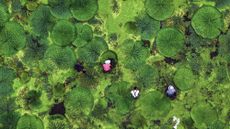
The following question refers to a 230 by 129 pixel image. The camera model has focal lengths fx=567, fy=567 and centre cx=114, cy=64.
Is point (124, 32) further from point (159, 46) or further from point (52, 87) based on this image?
point (52, 87)

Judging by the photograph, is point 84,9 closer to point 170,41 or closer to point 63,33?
point 63,33

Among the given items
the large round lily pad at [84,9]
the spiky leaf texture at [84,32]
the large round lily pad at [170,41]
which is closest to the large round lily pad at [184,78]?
the large round lily pad at [170,41]

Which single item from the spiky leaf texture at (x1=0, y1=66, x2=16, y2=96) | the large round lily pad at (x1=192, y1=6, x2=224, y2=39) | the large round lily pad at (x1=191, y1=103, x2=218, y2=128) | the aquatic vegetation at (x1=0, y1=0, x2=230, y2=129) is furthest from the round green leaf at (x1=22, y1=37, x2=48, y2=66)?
the large round lily pad at (x1=191, y1=103, x2=218, y2=128)

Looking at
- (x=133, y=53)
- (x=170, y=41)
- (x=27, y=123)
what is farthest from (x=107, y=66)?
(x=27, y=123)

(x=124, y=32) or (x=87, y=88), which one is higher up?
(x=124, y=32)

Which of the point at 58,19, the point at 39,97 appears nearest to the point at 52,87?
the point at 39,97

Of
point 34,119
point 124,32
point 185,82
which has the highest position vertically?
point 124,32

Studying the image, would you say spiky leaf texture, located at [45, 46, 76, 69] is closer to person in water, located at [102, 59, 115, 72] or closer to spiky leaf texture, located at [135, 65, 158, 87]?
person in water, located at [102, 59, 115, 72]
